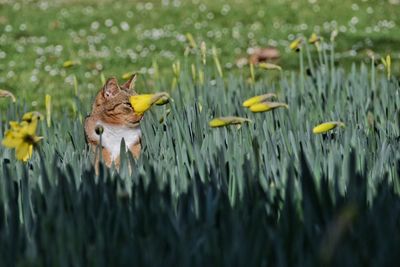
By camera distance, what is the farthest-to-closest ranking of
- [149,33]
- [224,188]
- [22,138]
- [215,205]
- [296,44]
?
[149,33]
[296,44]
[224,188]
[22,138]
[215,205]

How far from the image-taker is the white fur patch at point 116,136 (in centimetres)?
370

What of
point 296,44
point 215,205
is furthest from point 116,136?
point 296,44

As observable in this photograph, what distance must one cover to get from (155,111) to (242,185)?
1789 millimetres

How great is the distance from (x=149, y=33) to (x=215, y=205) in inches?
376

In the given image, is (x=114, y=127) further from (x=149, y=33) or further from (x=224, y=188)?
(x=149, y=33)

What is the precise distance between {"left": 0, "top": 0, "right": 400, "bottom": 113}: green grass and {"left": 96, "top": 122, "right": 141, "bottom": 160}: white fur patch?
4150 millimetres

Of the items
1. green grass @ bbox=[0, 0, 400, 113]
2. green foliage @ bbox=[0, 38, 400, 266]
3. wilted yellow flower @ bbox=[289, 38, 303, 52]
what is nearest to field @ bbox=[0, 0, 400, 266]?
green foliage @ bbox=[0, 38, 400, 266]

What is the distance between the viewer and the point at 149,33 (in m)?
12.1

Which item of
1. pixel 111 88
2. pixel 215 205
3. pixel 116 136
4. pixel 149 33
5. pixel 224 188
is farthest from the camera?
pixel 149 33

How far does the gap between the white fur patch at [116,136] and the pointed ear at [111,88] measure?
0.16 m

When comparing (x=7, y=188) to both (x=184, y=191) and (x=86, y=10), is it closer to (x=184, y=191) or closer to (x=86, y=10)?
(x=184, y=191)

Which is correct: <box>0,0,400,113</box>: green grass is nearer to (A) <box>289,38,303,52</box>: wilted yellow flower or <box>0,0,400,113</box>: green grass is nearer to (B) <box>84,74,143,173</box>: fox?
(A) <box>289,38,303,52</box>: wilted yellow flower

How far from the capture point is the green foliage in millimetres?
2381

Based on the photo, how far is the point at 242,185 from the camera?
2.95m
